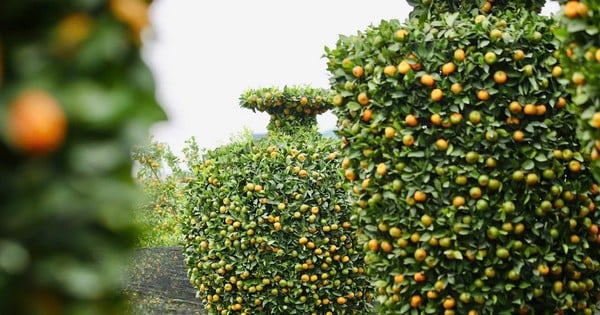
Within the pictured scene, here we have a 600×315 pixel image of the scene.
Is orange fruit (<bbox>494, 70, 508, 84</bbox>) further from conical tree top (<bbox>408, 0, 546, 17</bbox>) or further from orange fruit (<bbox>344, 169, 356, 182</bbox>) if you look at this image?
orange fruit (<bbox>344, 169, 356, 182</bbox>)

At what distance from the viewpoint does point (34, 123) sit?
1.14 meters

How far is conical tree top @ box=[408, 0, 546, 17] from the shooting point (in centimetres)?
479

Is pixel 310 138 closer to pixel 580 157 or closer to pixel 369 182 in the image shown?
pixel 369 182

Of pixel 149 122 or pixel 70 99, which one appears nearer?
pixel 70 99

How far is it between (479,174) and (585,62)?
1.20 meters

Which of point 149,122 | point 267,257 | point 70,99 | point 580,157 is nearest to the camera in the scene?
point 70,99

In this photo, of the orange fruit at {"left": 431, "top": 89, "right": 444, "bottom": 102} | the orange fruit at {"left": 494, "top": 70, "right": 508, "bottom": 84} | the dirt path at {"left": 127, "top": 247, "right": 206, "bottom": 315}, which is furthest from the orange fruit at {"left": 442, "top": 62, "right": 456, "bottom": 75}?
the dirt path at {"left": 127, "top": 247, "right": 206, "bottom": 315}

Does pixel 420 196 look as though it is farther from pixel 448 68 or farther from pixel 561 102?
pixel 561 102

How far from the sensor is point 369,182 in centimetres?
437

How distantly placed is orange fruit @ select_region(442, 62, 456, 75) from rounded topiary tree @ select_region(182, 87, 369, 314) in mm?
2193

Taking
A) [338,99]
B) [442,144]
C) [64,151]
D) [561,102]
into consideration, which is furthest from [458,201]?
[64,151]

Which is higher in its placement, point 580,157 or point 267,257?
point 267,257

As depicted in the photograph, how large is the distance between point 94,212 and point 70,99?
0.23 metres

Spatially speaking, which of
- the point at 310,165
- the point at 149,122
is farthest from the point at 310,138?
the point at 149,122
